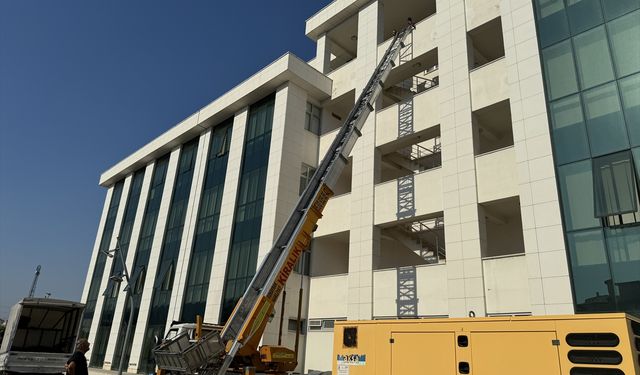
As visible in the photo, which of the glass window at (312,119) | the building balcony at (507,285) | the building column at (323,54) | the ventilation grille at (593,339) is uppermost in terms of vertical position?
the building column at (323,54)

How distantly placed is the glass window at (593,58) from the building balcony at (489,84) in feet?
11.0

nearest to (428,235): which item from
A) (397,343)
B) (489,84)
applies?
(489,84)

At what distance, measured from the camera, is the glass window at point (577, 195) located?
15734mm

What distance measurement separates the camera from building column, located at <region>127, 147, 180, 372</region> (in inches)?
1346

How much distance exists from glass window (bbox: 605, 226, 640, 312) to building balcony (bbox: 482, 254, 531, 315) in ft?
10.7

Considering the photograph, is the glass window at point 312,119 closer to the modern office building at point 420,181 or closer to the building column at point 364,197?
the modern office building at point 420,181

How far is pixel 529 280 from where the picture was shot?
1650cm

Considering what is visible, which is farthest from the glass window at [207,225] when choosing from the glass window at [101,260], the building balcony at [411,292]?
the glass window at [101,260]

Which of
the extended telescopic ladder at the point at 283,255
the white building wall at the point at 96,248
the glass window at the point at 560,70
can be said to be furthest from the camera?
the white building wall at the point at 96,248

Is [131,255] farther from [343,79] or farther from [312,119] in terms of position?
[343,79]

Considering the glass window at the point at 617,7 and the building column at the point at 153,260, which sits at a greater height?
the glass window at the point at 617,7

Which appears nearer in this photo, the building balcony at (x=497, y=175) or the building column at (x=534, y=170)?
the building column at (x=534, y=170)

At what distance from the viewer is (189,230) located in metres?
34.5

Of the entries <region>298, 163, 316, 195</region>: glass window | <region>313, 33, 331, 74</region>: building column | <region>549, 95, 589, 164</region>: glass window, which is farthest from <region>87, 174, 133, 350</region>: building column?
<region>549, 95, 589, 164</region>: glass window
